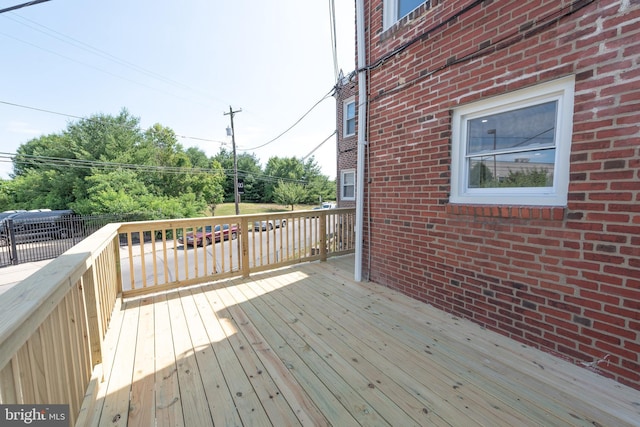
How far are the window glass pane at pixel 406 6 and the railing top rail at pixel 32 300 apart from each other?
3657 millimetres

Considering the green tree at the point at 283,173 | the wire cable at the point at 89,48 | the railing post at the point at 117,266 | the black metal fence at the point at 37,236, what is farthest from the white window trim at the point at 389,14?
the green tree at the point at 283,173

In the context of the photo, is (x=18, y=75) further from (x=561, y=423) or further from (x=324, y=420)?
(x=561, y=423)

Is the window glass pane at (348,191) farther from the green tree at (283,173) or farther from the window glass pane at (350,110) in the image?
the green tree at (283,173)

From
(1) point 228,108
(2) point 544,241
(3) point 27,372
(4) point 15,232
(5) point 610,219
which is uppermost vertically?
(1) point 228,108

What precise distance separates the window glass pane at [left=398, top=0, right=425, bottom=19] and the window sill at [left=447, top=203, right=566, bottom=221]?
2.17 meters

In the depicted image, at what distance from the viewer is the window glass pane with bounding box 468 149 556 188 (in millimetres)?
1954

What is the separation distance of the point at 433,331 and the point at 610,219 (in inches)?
56.3

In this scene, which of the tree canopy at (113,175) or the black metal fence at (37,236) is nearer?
the black metal fence at (37,236)

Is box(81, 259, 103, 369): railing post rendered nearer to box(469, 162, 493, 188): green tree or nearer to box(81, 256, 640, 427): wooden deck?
box(81, 256, 640, 427): wooden deck

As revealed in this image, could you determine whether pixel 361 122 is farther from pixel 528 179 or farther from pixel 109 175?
pixel 109 175

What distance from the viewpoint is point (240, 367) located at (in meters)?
1.80

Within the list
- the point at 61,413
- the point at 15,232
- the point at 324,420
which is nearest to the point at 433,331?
the point at 324,420

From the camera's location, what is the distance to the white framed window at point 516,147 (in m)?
1.84

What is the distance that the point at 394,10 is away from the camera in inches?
118
